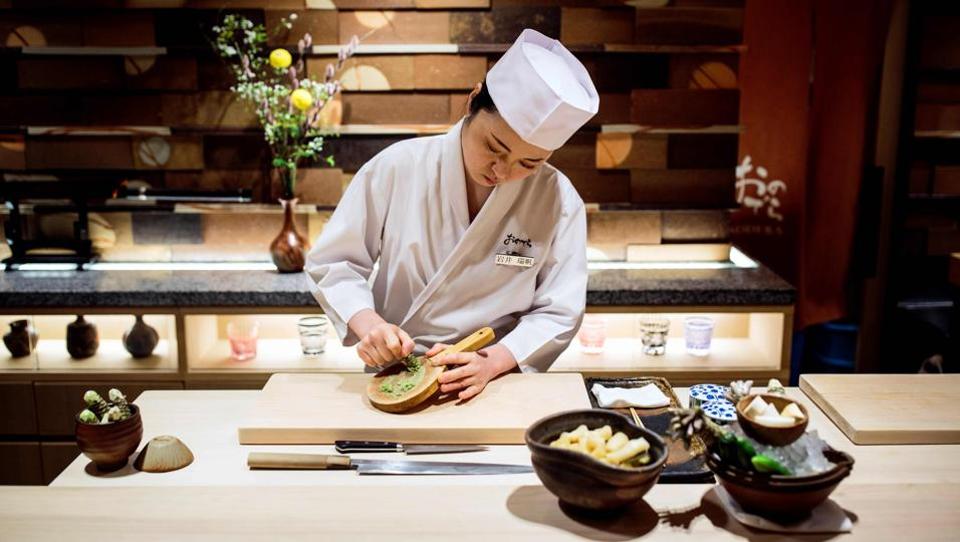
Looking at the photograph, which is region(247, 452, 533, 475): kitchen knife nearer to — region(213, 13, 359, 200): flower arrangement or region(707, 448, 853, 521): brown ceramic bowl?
region(707, 448, 853, 521): brown ceramic bowl

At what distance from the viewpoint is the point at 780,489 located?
126 cm

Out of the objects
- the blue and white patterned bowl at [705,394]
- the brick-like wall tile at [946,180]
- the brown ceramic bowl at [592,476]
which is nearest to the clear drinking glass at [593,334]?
the blue and white patterned bowl at [705,394]

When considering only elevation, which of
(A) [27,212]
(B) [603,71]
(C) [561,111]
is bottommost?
(A) [27,212]

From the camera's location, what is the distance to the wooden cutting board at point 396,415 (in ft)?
5.55

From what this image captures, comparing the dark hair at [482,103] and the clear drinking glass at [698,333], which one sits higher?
the dark hair at [482,103]

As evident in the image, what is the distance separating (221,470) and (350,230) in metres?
0.78

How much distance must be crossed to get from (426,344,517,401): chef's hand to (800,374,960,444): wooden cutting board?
79cm

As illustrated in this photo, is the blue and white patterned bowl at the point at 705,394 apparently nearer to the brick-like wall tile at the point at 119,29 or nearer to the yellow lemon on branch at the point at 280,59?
the yellow lemon on branch at the point at 280,59

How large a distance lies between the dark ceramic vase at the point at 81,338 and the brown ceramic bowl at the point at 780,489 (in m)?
2.86

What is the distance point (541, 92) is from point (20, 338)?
2.64 metres

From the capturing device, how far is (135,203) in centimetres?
369

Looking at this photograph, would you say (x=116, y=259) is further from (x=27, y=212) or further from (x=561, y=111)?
(x=561, y=111)

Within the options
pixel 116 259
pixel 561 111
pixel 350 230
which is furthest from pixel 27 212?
pixel 561 111

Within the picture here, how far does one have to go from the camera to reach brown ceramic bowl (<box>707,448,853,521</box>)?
4.13 ft
